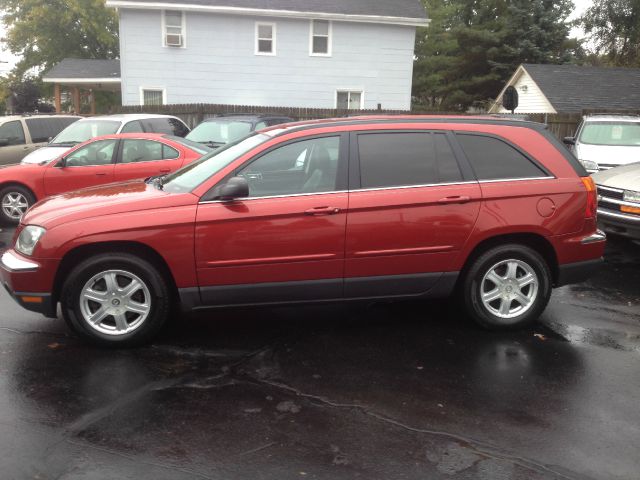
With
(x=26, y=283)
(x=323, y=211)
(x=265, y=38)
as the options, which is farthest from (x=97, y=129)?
(x=265, y=38)

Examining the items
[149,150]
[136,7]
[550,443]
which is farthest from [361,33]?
[550,443]

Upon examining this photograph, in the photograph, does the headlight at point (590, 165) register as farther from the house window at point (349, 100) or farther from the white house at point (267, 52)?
the house window at point (349, 100)

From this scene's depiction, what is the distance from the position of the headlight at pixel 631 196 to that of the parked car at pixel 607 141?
411 cm

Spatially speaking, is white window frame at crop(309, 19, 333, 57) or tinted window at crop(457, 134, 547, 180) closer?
tinted window at crop(457, 134, 547, 180)

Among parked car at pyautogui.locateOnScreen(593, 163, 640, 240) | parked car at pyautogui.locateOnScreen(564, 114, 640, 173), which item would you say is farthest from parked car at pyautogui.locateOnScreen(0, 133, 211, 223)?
parked car at pyautogui.locateOnScreen(564, 114, 640, 173)

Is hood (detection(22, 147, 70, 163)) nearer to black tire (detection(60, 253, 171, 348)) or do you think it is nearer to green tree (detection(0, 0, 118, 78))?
black tire (detection(60, 253, 171, 348))

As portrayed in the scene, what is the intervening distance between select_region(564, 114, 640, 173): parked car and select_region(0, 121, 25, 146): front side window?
37.8 feet

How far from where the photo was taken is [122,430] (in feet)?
10.9

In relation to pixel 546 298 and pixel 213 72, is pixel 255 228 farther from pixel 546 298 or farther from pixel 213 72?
pixel 213 72

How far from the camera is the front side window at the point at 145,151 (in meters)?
9.35

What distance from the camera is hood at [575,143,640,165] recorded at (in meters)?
11.4

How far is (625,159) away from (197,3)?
15596 mm

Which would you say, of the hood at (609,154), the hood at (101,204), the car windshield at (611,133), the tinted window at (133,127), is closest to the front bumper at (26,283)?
the hood at (101,204)

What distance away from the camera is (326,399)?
12.2 feet
